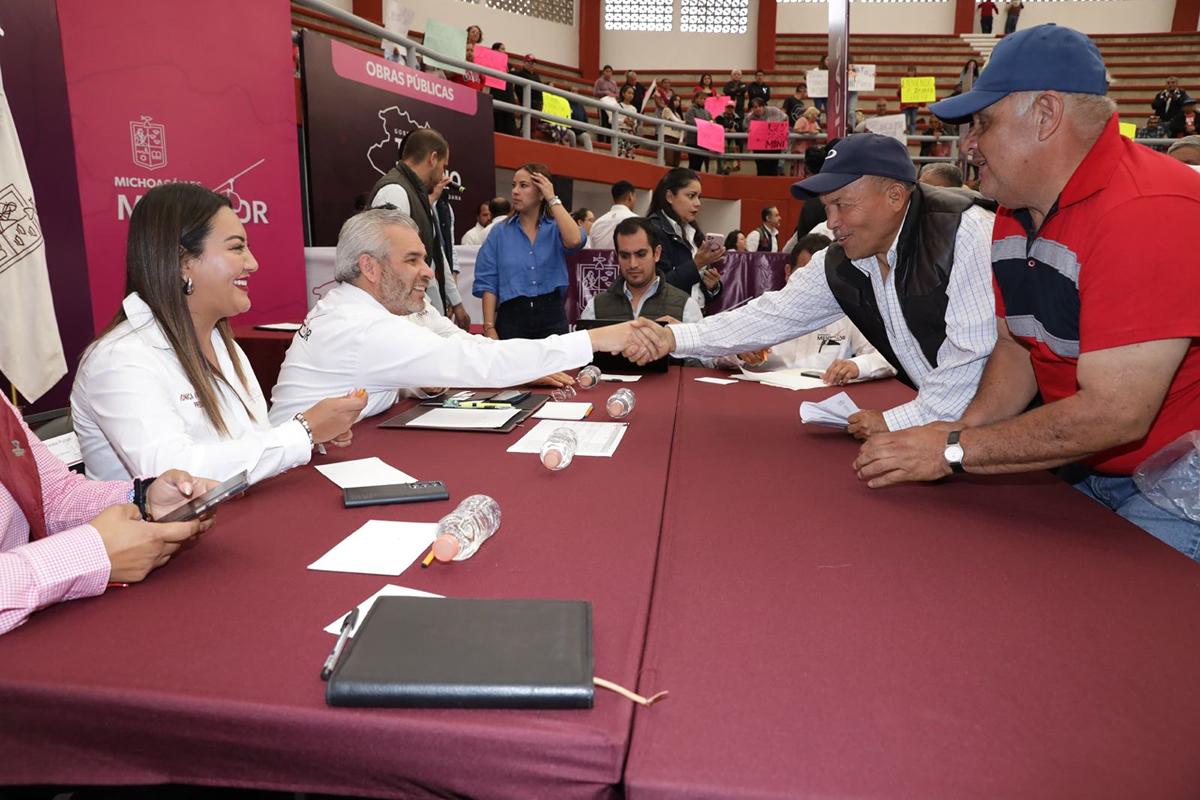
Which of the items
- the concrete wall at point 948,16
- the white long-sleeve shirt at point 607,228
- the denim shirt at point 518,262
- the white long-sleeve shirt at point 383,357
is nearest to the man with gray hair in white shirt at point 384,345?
the white long-sleeve shirt at point 383,357

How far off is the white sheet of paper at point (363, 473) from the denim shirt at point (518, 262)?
9.17 feet

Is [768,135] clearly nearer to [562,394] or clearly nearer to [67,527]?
[562,394]

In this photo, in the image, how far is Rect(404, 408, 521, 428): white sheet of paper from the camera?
1.98 metres

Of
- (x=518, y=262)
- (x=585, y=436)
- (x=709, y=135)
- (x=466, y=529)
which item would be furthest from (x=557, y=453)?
(x=709, y=135)

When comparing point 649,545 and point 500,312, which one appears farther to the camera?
point 500,312

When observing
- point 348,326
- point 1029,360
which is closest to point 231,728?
point 348,326

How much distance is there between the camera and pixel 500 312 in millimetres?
4488

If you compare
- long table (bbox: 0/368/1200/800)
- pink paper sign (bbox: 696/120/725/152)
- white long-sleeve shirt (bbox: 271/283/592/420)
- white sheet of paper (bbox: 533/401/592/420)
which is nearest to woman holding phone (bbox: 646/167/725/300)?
white sheet of paper (bbox: 533/401/592/420)

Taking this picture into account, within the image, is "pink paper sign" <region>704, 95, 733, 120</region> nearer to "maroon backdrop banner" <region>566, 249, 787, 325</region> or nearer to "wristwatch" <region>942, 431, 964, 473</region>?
"maroon backdrop banner" <region>566, 249, 787, 325</region>

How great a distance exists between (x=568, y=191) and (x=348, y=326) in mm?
8462

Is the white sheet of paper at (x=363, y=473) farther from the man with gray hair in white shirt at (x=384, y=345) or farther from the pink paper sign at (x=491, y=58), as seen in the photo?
the pink paper sign at (x=491, y=58)

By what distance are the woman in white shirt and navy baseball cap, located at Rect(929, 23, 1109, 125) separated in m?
1.38

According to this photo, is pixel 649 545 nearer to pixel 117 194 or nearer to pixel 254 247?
pixel 117 194

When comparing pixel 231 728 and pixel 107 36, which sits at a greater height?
pixel 107 36
